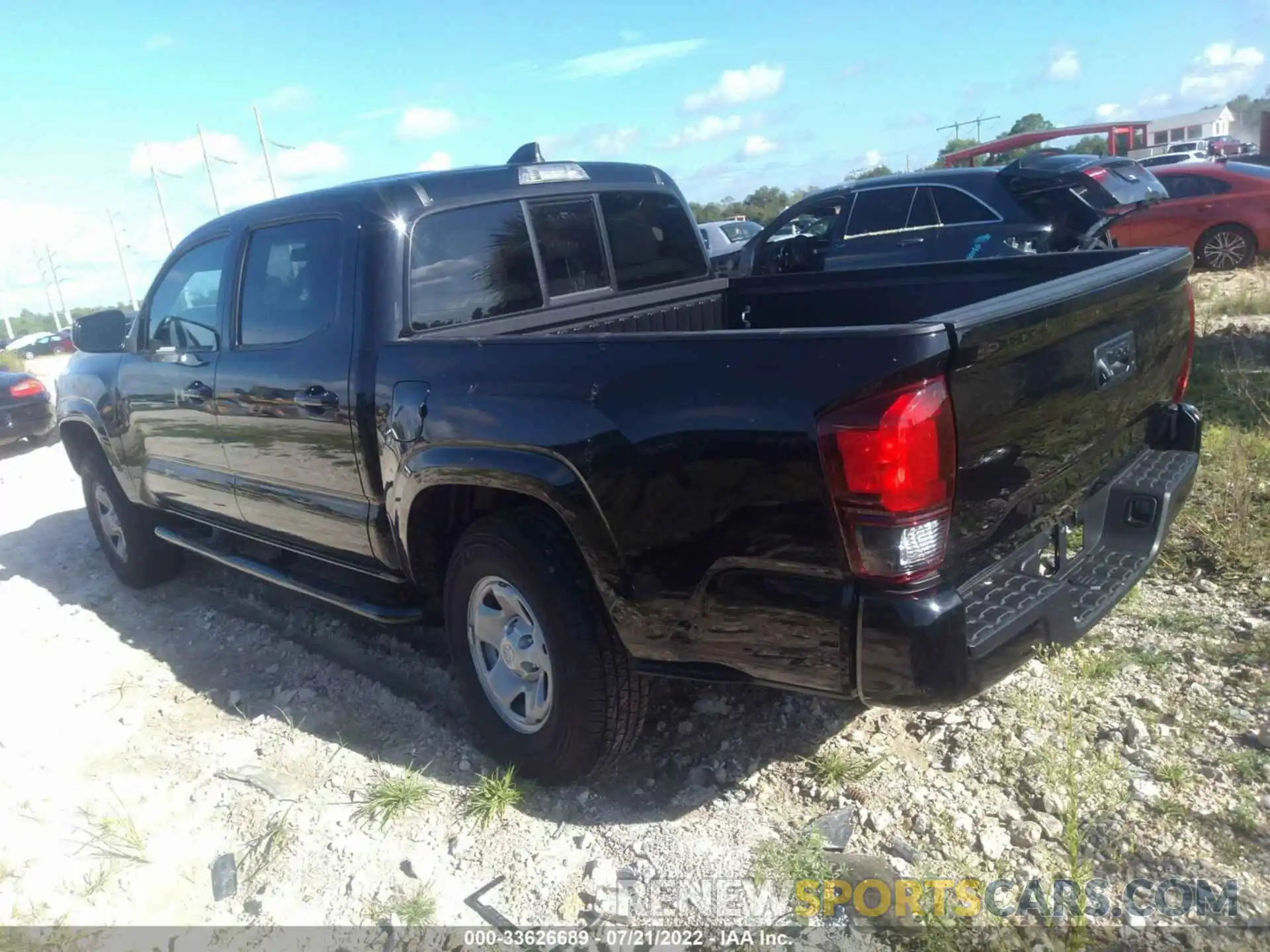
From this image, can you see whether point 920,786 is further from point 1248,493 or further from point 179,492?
point 179,492

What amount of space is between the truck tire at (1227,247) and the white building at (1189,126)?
44.5 m

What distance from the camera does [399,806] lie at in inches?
124

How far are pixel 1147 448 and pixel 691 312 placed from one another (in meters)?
1.90

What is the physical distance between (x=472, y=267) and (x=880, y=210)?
19.7 feet

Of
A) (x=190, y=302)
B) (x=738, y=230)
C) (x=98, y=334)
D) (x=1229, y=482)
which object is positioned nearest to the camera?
(x=1229, y=482)

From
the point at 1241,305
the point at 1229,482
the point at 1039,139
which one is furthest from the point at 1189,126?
A: the point at 1229,482

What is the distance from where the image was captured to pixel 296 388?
3.68 metres

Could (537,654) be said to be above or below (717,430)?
below

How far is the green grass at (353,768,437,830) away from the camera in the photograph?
3.13m

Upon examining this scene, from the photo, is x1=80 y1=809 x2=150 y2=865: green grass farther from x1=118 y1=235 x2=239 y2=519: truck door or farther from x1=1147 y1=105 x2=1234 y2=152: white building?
x1=1147 y1=105 x2=1234 y2=152: white building

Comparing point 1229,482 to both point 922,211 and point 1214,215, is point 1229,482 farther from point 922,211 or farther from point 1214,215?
point 1214,215

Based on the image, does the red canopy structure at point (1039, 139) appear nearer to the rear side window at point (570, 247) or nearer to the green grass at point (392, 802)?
the rear side window at point (570, 247)

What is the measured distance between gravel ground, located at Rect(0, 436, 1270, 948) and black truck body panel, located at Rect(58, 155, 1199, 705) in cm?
58

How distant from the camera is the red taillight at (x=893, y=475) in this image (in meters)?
2.12
